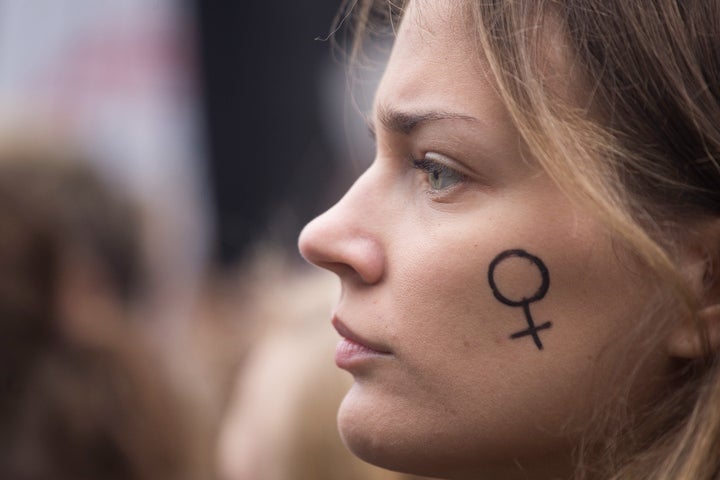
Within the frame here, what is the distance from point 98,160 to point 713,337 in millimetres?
2331

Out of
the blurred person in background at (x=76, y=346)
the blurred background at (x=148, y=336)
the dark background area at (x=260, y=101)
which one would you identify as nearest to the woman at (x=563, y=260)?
the blurred background at (x=148, y=336)

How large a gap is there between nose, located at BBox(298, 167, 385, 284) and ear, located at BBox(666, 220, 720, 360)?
51 cm

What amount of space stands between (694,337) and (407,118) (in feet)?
2.01

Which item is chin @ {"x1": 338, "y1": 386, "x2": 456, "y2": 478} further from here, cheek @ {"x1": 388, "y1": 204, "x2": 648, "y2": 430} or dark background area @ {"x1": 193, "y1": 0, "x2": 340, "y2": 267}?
dark background area @ {"x1": 193, "y1": 0, "x2": 340, "y2": 267}

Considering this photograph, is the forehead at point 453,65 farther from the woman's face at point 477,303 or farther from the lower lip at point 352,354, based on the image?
the lower lip at point 352,354

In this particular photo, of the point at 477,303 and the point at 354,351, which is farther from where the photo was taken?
the point at 354,351

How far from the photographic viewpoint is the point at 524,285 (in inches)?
70.0

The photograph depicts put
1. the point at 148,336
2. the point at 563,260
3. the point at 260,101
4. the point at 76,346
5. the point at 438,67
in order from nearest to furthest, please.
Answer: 1. the point at 563,260
2. the point at 438,67
3. the point at 76,346
4. the point at 148,336
5. the point at 260,101

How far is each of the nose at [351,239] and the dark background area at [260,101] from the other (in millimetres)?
5828

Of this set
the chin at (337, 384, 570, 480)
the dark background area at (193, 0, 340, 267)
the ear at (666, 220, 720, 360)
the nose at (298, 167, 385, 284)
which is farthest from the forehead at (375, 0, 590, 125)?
the dark background area at (193, 0, 340, 267)

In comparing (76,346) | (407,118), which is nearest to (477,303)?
(407,118)

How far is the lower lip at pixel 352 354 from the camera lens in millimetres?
1860

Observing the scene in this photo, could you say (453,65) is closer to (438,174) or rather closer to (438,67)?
(438,67)

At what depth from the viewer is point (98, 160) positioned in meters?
3.54
